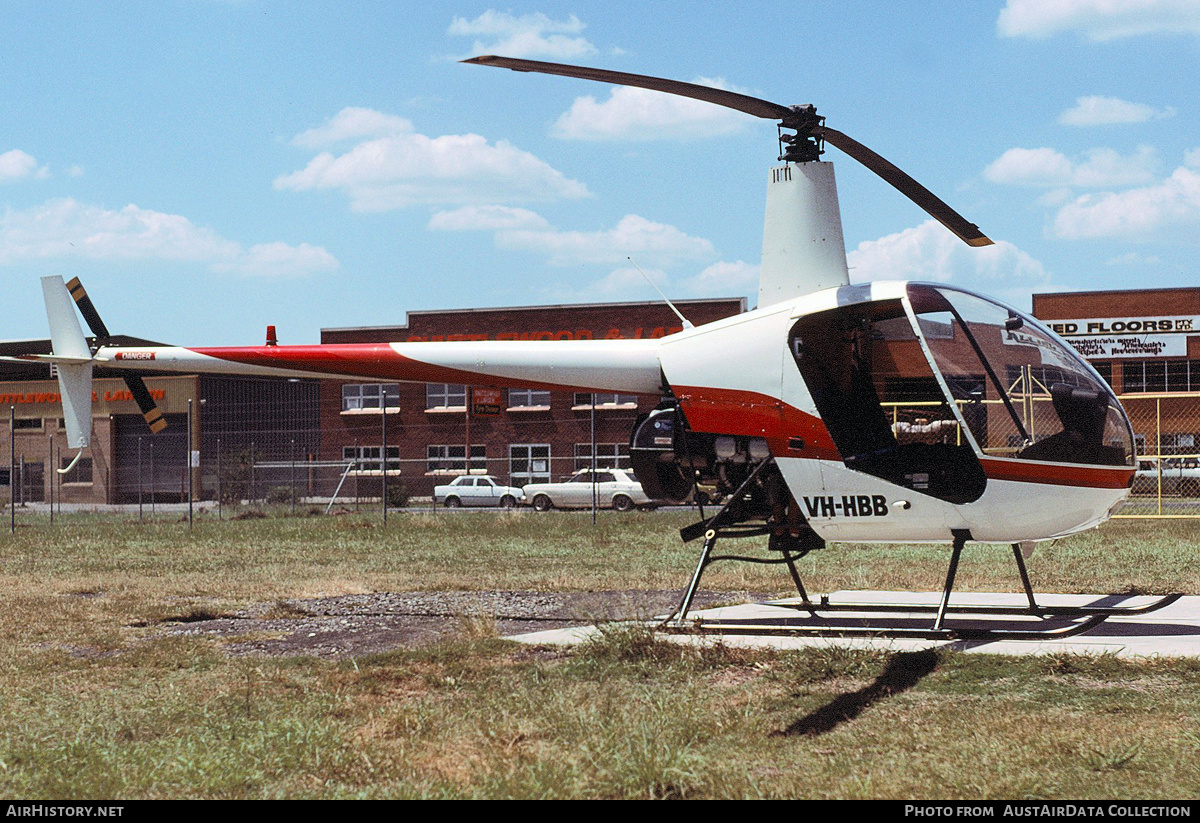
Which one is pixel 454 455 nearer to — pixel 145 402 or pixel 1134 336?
pixel 1134 336

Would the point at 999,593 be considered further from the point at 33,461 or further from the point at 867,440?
the point at 33,461

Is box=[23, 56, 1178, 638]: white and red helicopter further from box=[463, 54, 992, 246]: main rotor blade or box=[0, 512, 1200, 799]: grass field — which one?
box=[0, 512, 1200, 799]: grass field

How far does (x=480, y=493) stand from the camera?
131ft

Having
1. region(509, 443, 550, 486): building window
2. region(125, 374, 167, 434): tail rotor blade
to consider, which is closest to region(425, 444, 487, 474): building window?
region(509, 443, 550, 486): building window

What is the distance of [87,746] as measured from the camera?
5.50m

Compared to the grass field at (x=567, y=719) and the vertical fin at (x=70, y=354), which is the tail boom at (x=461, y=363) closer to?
the vertical fin at (x=70, y=354)

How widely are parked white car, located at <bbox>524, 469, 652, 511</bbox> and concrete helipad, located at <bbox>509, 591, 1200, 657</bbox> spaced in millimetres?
23022

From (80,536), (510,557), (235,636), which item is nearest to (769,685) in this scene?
(235,636)

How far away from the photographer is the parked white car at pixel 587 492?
34.4 m

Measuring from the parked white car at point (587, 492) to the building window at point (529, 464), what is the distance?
2830 millimetres

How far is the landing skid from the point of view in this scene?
8281 mm

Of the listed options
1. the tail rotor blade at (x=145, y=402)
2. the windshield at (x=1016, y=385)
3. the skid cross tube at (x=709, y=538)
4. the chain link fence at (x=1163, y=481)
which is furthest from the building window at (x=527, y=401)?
the windshield at (x=1016, y=385)

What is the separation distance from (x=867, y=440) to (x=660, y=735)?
3.94 meters

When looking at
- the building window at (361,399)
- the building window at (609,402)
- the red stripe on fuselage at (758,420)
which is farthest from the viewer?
the building window at (361,399)
